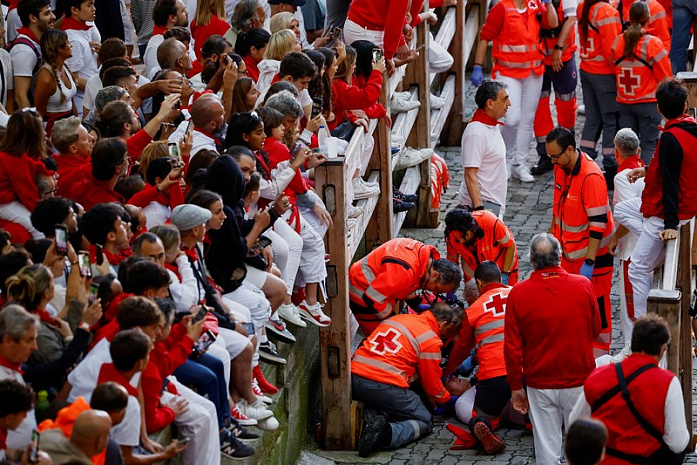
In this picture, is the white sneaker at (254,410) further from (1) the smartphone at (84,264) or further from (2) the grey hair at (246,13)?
(2) the grey hair at (246,13)

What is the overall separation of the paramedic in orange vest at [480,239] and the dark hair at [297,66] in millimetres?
1989

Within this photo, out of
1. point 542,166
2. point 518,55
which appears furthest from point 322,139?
point 542,166

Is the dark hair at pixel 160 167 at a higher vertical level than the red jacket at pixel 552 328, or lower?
higher

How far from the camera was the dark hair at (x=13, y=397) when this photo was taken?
19.5ft

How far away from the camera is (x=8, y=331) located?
6.19 meters

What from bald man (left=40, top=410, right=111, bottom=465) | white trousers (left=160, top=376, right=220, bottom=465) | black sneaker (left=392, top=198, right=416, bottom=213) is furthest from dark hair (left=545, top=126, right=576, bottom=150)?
bald man (left=40, top=410, right=111, bottom=465)

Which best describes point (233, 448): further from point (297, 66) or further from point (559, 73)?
point (559, 73)

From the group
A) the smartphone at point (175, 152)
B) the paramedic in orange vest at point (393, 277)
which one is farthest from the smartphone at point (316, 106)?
the smartphone at point (175, 152)

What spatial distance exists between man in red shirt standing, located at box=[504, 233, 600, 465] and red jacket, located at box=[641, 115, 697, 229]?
1615mm

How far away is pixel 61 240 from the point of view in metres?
6.86

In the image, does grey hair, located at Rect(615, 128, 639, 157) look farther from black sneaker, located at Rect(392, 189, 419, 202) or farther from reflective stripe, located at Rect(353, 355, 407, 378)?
reflective stripe, located at Rect(353, 355, 407, 378)

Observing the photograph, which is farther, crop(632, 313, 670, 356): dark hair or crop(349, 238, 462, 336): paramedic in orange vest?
crop(349, 238, 462, 336): paramedic in orange vest

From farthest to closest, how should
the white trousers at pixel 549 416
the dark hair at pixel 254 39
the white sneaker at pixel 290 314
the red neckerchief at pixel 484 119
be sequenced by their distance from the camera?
the red neckerchief at pixel 484 119 → the dark hair at pixel 254 39 → the white sneaker at pixel 290 314 → the white trousers at pixel 549 416

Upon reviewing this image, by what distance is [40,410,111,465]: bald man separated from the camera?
19.3ft
